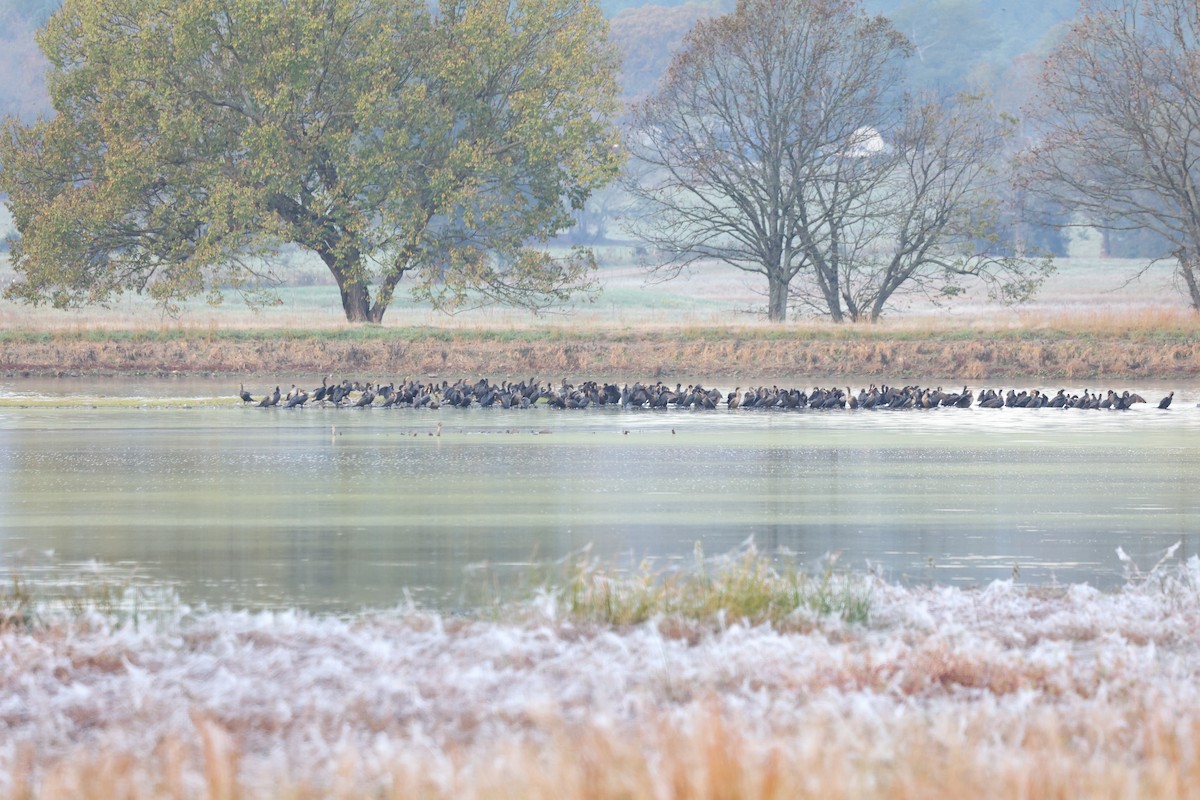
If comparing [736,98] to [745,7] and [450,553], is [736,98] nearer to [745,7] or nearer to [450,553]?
[745,7]

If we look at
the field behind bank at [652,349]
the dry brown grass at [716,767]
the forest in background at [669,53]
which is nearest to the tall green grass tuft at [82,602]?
the dry brown grass at [716,767]

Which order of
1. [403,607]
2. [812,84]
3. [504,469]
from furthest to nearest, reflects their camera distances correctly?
1. [812,84]
2. [504,469]
3. [403,607]

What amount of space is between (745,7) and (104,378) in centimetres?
2295

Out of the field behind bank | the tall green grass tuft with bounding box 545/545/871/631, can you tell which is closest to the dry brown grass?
the tall green grass tuft with bounding box 545/545/871/631

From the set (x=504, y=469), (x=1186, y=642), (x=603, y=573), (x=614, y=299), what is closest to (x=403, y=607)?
(x=603, y=573)

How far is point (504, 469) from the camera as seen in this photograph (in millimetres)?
23281

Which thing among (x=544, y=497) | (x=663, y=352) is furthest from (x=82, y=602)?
(x=663, y=352)

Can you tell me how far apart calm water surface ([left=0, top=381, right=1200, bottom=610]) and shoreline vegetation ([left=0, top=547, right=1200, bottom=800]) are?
133 cm

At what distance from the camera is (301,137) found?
172 feet

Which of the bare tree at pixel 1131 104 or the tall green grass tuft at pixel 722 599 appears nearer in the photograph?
the tall green grass tuft at pixel 722 599

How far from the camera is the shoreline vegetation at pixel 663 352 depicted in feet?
155

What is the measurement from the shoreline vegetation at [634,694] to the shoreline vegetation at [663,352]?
113ft

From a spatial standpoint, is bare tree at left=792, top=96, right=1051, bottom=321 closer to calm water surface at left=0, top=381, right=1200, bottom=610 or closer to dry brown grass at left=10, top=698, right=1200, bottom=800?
calm water surface at left=0, top=381, right=1200, bottom=610

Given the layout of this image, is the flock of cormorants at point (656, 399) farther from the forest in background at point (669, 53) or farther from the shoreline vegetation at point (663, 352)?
the forest in background at point (669, 53)
